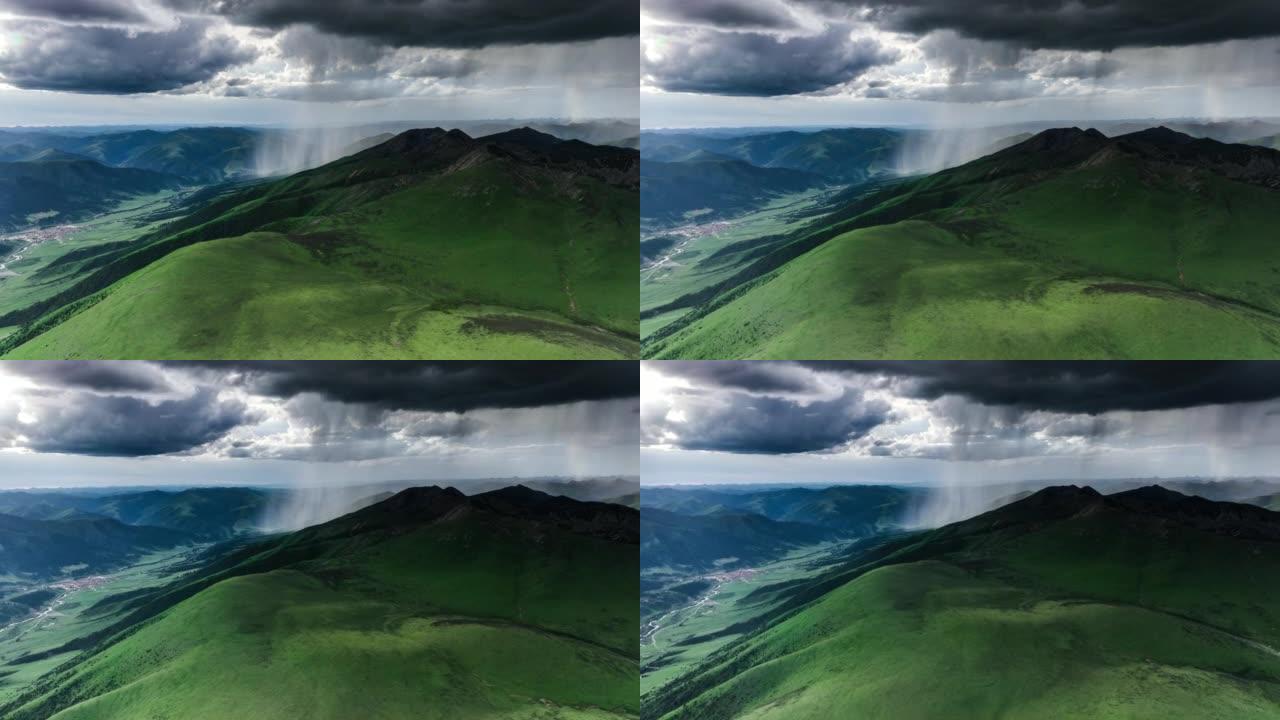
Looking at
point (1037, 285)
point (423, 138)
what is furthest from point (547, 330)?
point (1037, 285)

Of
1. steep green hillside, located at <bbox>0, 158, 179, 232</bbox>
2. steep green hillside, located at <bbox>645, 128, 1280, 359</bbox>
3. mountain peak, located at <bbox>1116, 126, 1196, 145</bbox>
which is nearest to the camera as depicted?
steep green hillside, located at <bbox>0, 158, 179, 232</bbox>

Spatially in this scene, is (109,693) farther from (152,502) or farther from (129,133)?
(129,133)

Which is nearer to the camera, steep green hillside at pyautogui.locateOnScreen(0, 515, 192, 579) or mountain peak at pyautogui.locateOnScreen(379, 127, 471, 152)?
steep green hillside at pyautogui.locateOnScreen(0, 515, 192, 579)

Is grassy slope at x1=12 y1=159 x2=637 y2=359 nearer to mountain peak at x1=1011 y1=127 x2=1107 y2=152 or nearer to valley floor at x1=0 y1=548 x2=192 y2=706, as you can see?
valley floor at x1=0 y1=548 x2=192 y2=706

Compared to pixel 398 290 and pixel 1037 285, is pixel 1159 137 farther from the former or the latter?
pixel 398 290

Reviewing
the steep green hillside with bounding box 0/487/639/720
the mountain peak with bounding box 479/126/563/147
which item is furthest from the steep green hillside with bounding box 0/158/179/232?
the steep green hillside with bounding box 0/487/639/720

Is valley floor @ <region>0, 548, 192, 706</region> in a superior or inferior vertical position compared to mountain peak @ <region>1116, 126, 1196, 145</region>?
inferior
